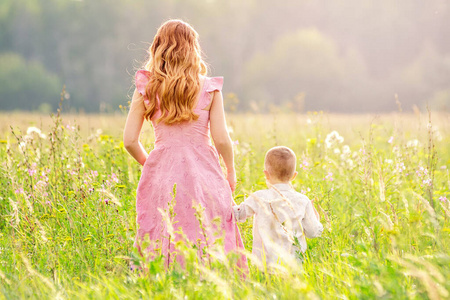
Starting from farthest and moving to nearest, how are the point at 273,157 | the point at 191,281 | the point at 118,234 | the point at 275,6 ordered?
1. the point at 275,6
2. the point at 118,234
3. the point at 273,157
4. the point at 191,281

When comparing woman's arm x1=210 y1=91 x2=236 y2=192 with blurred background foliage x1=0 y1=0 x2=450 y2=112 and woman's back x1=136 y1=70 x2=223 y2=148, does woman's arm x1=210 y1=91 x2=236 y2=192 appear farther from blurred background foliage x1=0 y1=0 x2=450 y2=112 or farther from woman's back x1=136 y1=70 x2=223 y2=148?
blurred background foliage x1=0 y1=0 x2=450 y2=112

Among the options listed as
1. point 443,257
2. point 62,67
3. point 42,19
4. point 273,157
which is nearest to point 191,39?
point 273,157

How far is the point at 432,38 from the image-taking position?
1532 inches

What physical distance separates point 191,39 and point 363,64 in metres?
39.2

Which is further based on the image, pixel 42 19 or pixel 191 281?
pixel 42 19

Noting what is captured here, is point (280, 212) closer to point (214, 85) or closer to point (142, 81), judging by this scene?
point (214, 85)

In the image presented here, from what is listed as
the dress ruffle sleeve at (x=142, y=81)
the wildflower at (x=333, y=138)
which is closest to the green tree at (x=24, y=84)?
the wildflower at (x=333, y=138)

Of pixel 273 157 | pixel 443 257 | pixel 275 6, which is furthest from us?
pixel 275 6

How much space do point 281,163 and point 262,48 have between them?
130ft

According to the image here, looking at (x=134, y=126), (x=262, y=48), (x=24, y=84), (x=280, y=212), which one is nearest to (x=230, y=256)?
(x=280, y=212)

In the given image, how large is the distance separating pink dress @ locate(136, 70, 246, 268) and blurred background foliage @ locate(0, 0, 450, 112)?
113ft

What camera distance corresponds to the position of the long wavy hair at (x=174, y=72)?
309 cm

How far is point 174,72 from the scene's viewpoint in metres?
3.13

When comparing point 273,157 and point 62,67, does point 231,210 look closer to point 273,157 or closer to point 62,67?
point 273,157
